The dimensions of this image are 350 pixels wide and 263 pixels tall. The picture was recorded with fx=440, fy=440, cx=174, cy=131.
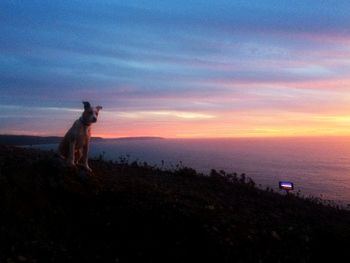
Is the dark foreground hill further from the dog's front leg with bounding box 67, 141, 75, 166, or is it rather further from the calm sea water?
the calm sea water

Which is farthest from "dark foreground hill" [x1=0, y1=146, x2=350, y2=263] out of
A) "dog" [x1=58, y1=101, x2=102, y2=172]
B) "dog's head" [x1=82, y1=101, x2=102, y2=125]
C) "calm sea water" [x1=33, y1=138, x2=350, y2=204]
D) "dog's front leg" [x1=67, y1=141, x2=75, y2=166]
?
"calm sea water" [x1=33, y1=138, x2=350, y2=204]

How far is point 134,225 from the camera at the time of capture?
8.44 m

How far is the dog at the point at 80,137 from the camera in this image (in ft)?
35.1

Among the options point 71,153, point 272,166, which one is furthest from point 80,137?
point 272,166

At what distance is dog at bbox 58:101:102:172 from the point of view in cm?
1070

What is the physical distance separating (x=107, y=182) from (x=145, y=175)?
2839mm

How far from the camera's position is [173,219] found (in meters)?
8.55

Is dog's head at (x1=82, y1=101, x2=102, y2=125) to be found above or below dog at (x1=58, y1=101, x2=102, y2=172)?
above

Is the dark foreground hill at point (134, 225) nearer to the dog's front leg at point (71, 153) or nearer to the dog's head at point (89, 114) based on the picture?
the dog's front leg at point (71, 153)

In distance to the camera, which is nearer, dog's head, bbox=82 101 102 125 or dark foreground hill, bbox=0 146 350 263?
dark foreground hill, bbox=0 146 350 263

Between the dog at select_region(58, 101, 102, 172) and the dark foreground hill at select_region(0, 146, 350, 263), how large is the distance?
569mm

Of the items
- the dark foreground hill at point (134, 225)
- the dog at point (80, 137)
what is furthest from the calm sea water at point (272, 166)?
the dark foreground hill at point (134, 225)

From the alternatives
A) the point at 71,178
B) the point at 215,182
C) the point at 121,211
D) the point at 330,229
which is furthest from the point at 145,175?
the point at 330,229

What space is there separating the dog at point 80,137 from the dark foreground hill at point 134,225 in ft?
1.87
